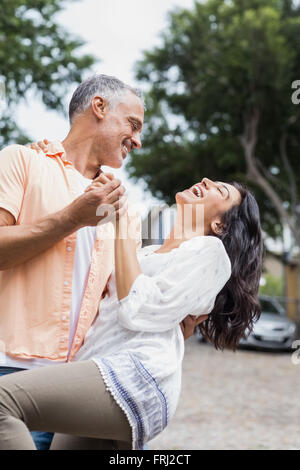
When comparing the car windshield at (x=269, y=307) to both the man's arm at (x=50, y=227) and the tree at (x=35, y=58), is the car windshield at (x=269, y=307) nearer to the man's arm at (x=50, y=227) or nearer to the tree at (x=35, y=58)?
the tree at (x=35, y=58)

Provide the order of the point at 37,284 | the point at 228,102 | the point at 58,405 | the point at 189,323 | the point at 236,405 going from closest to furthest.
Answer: the point at 58,405 < the point at 37,284 < the point at 189,323 < the point at 236,405 < the point at 228,102

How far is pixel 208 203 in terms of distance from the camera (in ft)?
7.35

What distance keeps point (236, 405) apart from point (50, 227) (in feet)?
25.5

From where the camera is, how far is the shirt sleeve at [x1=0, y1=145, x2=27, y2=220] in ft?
6.32

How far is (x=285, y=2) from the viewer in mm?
15523

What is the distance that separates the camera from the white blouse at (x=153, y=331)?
1771 millimetres

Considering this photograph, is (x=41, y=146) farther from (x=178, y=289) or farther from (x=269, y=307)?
(x=269, y=307)

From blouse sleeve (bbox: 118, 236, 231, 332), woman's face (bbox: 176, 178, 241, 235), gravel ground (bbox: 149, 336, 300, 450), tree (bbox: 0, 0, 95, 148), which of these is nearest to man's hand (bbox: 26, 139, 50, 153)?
woman's face (bbox: 176, 178, 241, 235)

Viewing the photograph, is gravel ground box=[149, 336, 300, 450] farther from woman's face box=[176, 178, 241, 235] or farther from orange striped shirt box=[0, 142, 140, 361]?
orange striped shirt box=[0, 142, 140, 361]

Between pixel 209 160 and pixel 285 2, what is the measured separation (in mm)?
4426

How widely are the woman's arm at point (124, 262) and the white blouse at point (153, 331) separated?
22 mm

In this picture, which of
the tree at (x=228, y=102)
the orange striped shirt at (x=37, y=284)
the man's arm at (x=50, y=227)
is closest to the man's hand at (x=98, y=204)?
the man's arm at (x=50, y=227)

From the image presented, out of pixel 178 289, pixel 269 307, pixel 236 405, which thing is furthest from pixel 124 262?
pixel 269 307

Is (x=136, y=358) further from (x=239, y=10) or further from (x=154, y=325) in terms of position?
(x=239, y=10)
